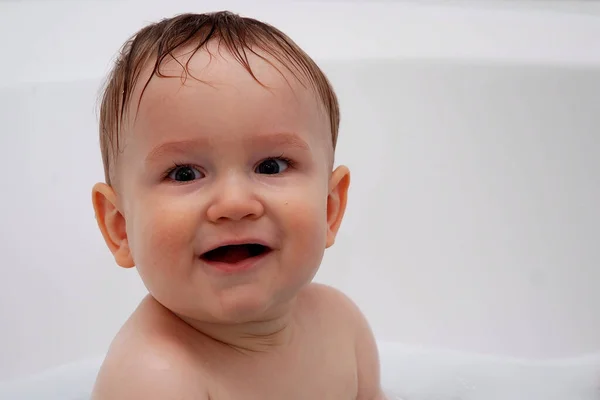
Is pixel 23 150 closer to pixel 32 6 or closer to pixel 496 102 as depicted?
pixel 32 6

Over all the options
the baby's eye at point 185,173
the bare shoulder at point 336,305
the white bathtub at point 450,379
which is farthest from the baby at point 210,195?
the white bathtub at point 450,379

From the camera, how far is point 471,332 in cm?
138

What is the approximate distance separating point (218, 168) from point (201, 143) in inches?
1.0

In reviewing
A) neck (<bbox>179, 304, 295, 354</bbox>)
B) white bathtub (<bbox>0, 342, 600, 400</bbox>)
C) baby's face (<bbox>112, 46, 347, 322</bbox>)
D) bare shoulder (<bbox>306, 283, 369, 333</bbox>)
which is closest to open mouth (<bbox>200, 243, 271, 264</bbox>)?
baby's face (<bbox>112, 46, 347, 322</bbox>)

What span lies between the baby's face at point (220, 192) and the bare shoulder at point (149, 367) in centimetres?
5

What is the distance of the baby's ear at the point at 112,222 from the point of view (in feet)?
2.51

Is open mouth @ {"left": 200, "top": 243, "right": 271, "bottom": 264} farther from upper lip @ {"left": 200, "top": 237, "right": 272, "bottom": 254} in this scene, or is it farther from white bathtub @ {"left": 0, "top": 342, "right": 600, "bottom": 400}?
white bathtub @ {"left": 0, "top": 342, "right": 600, "bottom": 400}

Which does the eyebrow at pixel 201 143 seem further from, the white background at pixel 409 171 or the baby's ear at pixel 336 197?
the white background at pixel 409 171

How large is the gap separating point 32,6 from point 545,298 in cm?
113

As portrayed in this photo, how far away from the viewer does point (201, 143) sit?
67 centimetres

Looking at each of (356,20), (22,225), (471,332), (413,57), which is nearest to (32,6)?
(22,225)

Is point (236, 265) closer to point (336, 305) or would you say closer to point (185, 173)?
point (185, 173)

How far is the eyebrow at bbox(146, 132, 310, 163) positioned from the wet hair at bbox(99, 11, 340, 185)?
0.05 meters

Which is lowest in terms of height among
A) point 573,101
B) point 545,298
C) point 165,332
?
point 165,332
